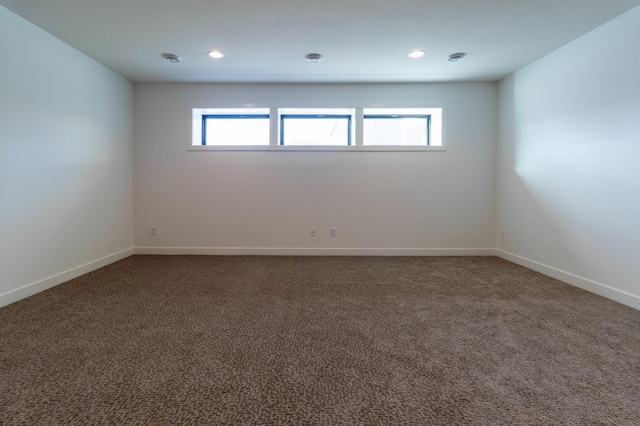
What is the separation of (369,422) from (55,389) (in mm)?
1504

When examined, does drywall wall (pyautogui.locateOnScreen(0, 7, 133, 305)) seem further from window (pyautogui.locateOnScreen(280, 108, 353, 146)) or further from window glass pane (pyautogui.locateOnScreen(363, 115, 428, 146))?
window glass pane (pyautogui.locateOnScreen(363, 115, 428, 146))

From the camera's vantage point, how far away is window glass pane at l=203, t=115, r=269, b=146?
432 cm

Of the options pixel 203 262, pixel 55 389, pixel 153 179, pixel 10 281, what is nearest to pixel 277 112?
pixel 153 179

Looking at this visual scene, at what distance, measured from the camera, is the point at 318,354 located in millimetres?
1633

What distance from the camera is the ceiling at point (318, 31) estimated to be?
232 cm

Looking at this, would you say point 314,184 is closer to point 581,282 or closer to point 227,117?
point 227,117

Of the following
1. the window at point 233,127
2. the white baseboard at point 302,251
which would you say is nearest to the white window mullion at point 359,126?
the window at point 233,127

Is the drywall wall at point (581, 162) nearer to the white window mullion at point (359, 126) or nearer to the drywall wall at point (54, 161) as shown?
the white window mullion at point (359, 126)

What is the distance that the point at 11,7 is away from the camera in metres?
2.35

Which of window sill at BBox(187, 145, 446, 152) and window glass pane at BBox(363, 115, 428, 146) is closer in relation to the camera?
window sill at BBox(187, 145, 446, 152)

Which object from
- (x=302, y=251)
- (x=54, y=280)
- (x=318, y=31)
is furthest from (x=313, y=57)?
(x=54, y=280)

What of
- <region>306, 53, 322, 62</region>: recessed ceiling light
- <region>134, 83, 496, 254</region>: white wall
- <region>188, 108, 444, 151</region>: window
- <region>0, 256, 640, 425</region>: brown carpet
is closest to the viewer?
<region>0, 256, 640, 425</region>: brown carpet

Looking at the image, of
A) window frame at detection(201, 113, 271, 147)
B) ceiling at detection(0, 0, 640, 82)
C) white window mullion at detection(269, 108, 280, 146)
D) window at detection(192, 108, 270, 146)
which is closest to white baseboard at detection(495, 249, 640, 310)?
ceiling at detection(0, 0, 640, 82)

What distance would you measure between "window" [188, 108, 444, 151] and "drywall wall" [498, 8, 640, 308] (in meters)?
1.18
